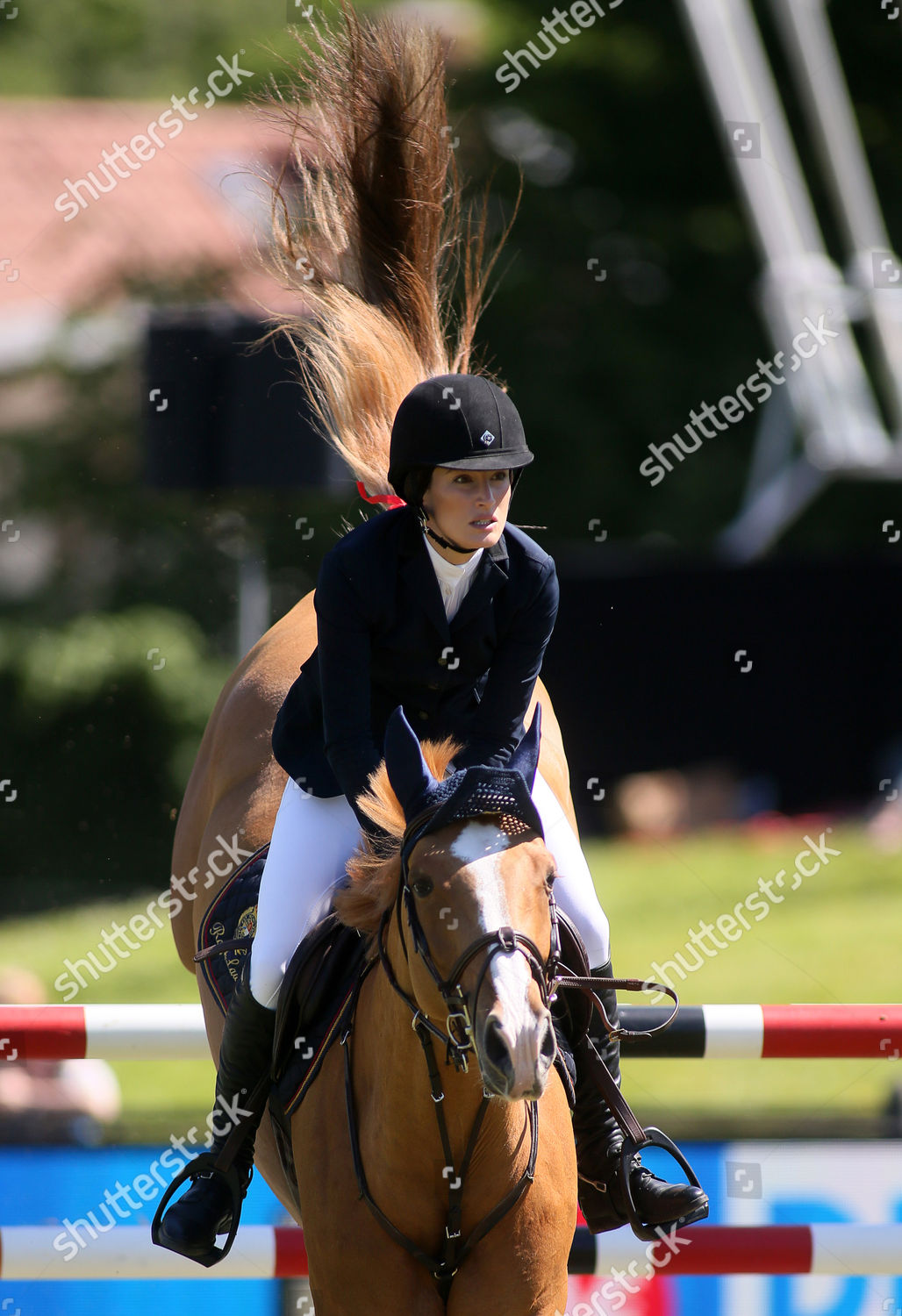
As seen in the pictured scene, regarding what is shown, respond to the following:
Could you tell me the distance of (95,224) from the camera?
1273cm

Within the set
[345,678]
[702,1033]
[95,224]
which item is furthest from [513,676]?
[95,224]

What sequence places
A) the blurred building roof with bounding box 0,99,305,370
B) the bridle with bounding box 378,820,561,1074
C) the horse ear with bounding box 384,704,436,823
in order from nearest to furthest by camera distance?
the bridle with bounding box 378,820,561,1074 → the horse ear with bounding box 384,704,436,823 → the blurred building roof with bounding box 0,99,305,370

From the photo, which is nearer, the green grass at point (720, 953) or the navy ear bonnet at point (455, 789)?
the navy ear bonnet at point (455, 789)

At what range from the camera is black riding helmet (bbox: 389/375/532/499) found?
2.71 meters

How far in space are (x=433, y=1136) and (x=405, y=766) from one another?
2.17 ft

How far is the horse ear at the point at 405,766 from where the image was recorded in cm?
241

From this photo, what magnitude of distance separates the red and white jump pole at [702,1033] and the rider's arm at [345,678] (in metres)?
1.26

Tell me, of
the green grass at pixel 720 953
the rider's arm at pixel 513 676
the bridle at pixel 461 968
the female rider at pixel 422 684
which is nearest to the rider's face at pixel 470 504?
the female rider at pixel 422 684

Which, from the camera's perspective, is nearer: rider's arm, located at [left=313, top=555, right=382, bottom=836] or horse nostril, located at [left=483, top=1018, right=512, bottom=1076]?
horse nostril, located at [left=483, top=1018, right=512, bottom=1076]

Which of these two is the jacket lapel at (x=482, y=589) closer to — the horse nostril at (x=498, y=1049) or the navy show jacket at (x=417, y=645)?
the navy show jacket at (x=417, y=645)

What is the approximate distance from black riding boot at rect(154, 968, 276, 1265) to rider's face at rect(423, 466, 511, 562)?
3.42 feet

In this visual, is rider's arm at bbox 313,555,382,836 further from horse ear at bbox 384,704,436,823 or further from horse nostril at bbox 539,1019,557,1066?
horse nostril at bbox 539,1019,557,1066

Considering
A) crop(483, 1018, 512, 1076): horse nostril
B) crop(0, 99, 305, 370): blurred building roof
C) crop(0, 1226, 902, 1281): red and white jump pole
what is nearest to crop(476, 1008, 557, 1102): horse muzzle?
crop(483, 1018, 512, 1076): horse nostril

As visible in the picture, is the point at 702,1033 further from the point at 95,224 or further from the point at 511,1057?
the point at 95,224
